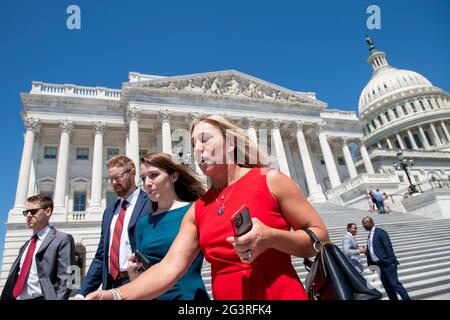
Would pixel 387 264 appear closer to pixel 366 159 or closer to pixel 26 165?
pixel 26 165

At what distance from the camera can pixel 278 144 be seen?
97.6 feet

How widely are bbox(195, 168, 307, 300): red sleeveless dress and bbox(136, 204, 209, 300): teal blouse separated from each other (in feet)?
2.24

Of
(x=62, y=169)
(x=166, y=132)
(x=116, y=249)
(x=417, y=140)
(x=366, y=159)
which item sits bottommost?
(x=116, y=249)

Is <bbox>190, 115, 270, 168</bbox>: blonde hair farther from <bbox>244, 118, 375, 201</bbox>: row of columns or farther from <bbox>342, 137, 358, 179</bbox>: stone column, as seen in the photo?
<bbox>342, 137, 358, 179</bbox>: stone column

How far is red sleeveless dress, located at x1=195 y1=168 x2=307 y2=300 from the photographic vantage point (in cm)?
147

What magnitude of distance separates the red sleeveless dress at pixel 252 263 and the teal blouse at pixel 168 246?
2.24 feet

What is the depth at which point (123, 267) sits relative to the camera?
300cm

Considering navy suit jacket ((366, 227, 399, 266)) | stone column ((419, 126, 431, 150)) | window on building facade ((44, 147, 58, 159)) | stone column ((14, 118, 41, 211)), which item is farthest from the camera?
stone column ((419, 126, 431, 150))

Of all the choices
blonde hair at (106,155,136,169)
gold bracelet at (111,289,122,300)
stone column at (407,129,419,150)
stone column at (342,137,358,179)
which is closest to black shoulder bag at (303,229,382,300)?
gold bracelet at (111,289,122,300)

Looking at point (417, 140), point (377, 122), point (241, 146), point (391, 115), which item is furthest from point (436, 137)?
point (241, 146)

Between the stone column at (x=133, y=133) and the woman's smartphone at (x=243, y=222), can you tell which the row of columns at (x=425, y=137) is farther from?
the woman's smartphone at (x=243, y=222)

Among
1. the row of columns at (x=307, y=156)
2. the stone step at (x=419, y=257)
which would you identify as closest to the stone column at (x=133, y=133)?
the row of columns at (x=307, y=156)

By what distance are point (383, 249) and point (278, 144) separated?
77.7 ft
